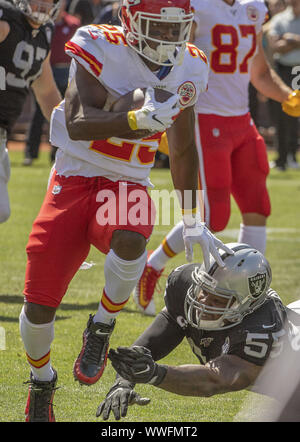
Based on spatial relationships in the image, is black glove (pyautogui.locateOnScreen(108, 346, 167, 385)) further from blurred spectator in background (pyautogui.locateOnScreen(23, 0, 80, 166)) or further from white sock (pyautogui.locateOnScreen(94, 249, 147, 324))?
blurred spectator in background (pyautogui.locateOnScreen(23, 0, 80, 166))

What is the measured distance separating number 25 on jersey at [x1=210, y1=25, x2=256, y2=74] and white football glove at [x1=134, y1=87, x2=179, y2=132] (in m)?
2.30

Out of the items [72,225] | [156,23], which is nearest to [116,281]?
[72,225]

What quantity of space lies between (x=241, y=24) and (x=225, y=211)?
3.78 ft

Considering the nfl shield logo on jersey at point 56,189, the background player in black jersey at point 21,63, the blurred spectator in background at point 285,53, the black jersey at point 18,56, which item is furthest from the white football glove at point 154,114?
the blurred spectator in background at point 285,53

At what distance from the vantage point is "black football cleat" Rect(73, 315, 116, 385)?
3.78m

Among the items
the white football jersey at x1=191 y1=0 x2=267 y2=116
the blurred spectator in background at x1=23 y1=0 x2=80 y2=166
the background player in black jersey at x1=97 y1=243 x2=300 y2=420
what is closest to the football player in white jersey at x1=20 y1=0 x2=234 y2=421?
the background player in black jersey at x1=97 y1=243 x2=300 y2=420

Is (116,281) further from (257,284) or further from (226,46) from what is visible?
(226,46)

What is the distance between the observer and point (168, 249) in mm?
5805

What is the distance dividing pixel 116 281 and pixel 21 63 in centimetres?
158

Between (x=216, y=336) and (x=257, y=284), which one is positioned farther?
(x=216, y=336)

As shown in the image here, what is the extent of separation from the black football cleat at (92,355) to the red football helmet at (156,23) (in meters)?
1.10

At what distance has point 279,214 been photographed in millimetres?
9328

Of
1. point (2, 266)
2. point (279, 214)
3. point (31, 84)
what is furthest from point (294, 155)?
point (31, 84)
